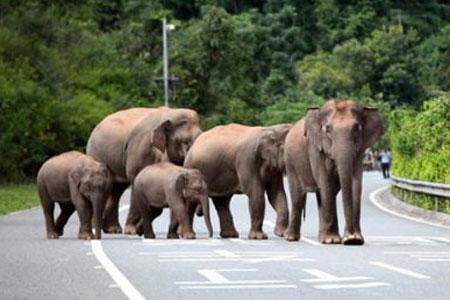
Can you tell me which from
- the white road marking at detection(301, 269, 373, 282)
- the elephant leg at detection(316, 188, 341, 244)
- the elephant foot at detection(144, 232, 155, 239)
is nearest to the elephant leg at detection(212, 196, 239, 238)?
the elephant foot at detection(144, 232, 155, 239)

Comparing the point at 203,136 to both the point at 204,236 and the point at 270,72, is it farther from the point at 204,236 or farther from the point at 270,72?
the point at 270,72

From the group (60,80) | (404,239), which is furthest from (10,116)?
(404,239)

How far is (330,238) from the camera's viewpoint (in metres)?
24.2

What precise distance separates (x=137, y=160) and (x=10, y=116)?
29.1 m

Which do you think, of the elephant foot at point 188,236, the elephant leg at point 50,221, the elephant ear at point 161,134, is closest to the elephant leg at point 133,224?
the elephant ear at point 161,134

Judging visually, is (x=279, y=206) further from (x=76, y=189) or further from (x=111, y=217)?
(x=111, y=217)

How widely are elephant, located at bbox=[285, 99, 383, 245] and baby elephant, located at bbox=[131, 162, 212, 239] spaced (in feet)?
4.86

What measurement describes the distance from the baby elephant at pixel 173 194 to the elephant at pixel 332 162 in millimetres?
1482

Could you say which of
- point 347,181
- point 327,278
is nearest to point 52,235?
point 347,181

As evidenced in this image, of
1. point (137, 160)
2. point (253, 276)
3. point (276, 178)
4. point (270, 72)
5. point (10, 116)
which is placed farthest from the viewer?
point (270, 72)

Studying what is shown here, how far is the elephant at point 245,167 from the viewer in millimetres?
27000

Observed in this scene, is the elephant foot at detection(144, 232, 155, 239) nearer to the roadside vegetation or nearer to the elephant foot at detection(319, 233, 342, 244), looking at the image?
the elephant foot at detection(319, 233, 342, 244)

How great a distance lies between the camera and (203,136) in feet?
95.3

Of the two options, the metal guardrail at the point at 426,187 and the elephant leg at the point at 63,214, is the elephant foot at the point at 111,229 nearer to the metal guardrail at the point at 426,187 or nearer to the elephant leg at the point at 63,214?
the elephant leg at the point at 63,214
